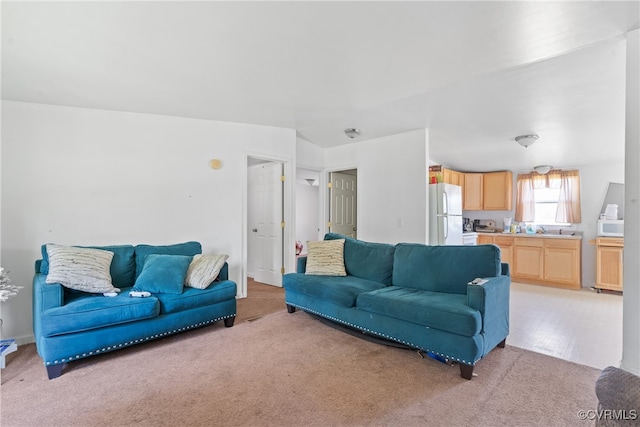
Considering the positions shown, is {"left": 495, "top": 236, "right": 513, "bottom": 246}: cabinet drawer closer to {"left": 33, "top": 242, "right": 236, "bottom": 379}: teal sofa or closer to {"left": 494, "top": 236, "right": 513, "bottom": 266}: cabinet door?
{"left": 494, "top": 236, "right": 513, "bottom": 266}: cabinet door

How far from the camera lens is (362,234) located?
501 centimetres

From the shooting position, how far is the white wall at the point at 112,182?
2861mm

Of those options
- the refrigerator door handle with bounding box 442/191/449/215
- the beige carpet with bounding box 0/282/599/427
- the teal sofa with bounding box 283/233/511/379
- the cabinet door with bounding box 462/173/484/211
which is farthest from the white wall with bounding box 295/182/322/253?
the beige carpet with bounding box 0/282/599/427

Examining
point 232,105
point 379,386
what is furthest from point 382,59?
point 379,386

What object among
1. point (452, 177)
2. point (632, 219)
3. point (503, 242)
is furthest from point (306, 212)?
point (632, 219)

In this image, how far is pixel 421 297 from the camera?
8.51 ft

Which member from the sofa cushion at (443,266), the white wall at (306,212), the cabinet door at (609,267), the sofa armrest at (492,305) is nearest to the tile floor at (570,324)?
the cabinet door at (609,267)

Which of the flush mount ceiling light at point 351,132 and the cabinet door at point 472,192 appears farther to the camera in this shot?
the cabinet door at point 472,192

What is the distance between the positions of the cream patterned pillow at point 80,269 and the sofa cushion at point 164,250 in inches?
12.5

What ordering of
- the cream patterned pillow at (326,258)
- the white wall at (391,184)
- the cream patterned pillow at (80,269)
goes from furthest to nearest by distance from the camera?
the white wall at (391,184)
the cream patterned pillow at (326,258)
the cream patterned pillow at (80,269)

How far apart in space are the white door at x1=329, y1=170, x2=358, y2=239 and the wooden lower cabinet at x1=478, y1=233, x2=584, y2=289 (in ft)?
8.56

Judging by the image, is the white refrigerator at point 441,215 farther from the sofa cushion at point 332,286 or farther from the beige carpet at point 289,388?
the beige carpet at point 289,388

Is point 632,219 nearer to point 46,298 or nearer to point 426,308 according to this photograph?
point 426,308

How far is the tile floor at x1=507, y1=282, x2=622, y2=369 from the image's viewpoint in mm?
2635
